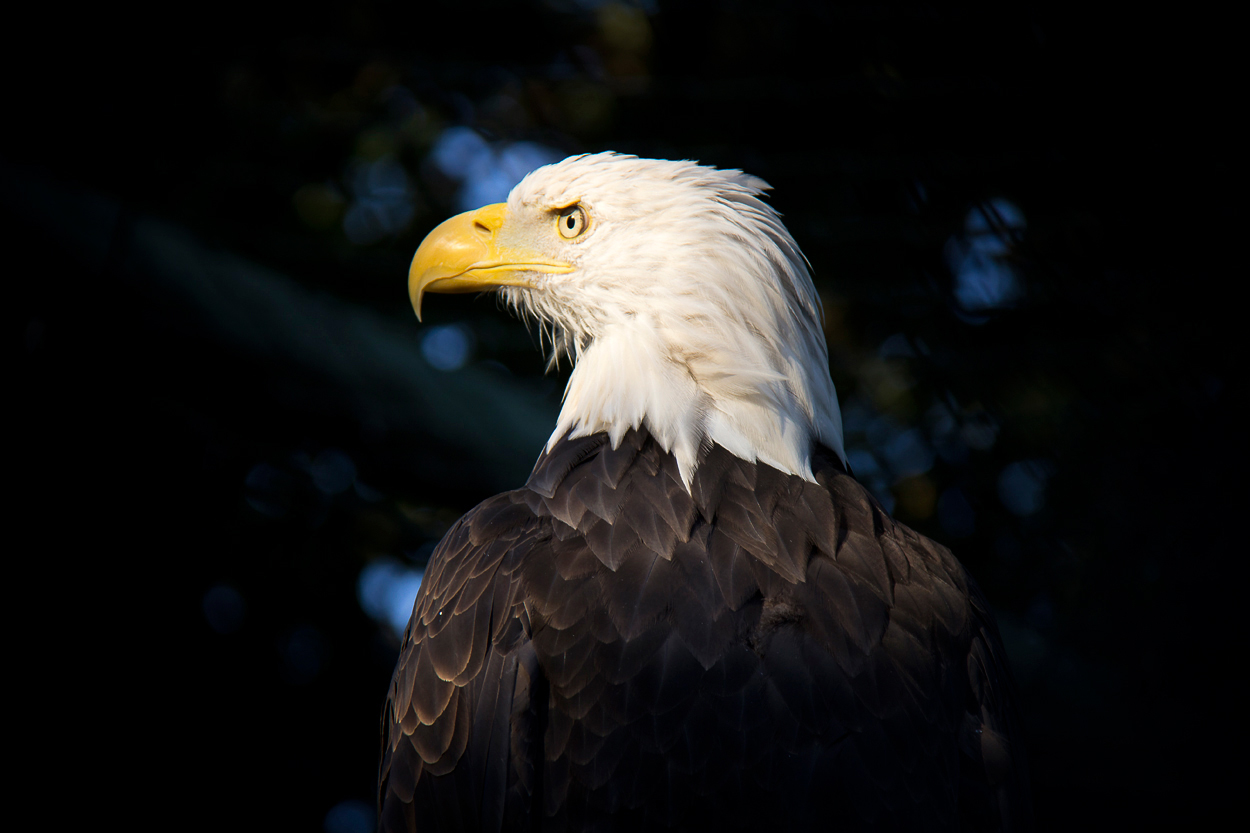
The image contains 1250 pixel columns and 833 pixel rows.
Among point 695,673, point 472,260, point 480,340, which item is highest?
point 472,260

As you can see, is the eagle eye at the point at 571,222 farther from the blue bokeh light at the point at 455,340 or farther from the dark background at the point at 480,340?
the blue bokeh light at the point at 455,340

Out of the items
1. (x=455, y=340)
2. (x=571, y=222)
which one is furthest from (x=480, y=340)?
(x=571, y=222)

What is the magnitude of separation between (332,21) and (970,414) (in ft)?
9.86

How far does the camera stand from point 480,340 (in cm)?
416

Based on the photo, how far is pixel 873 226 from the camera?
11.5 ft

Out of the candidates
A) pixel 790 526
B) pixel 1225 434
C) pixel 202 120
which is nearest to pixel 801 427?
pixel 790 526

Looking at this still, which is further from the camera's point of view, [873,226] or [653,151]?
[653,151]

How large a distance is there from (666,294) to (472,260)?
1.85 feet

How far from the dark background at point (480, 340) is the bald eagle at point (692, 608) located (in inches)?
19.6

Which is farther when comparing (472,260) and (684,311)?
(472,260)

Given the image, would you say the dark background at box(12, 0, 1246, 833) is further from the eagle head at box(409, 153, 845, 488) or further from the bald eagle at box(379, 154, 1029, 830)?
the bald eagle at box(379, 154, 1029, 830)

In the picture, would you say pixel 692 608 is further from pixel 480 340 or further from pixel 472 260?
pixel 480 340

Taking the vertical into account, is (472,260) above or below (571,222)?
below

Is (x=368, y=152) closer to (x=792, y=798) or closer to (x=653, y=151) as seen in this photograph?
(x=653, y=151)
